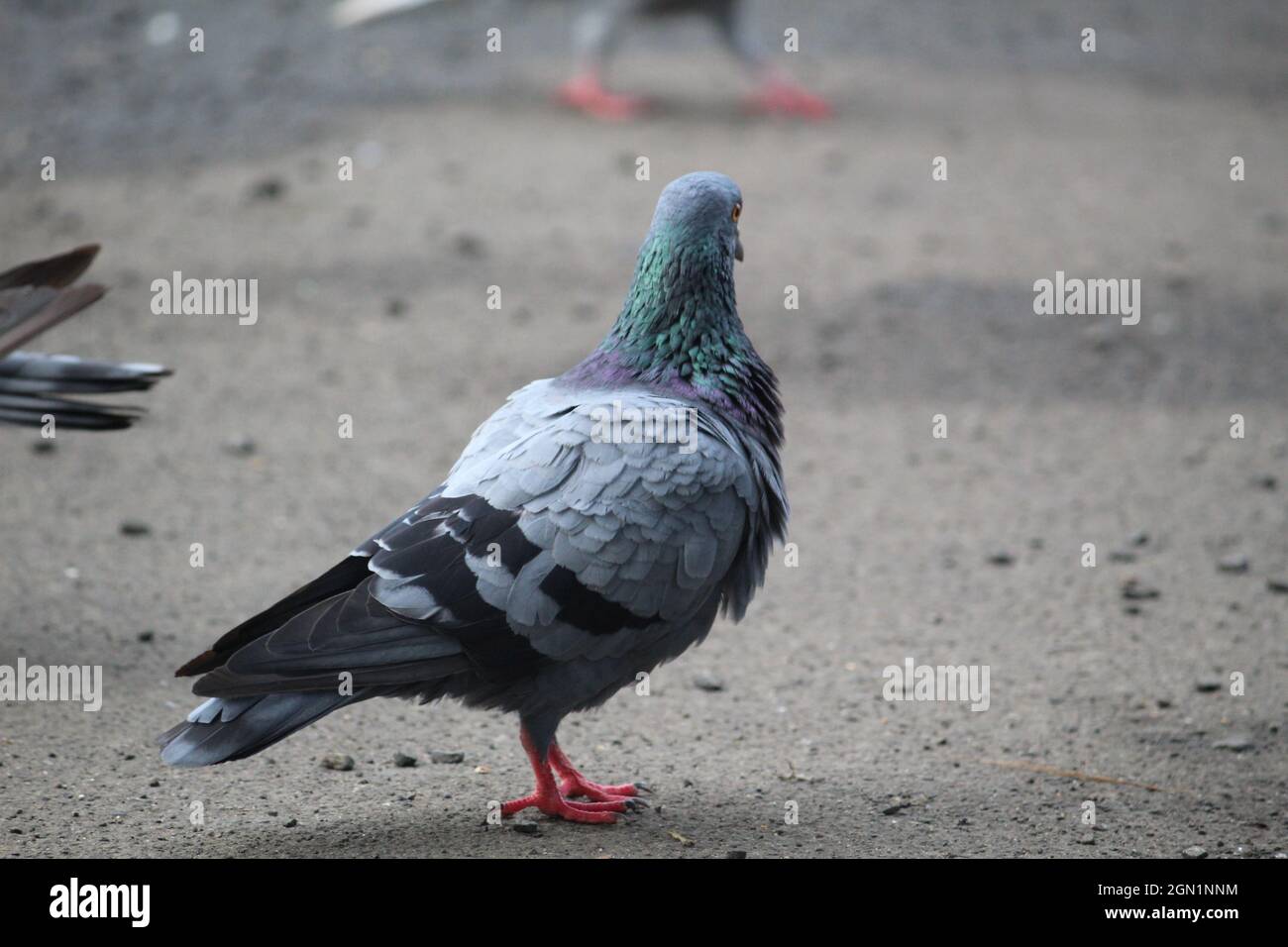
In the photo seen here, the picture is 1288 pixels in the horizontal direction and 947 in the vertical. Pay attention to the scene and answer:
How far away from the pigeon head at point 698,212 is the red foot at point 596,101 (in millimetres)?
7615

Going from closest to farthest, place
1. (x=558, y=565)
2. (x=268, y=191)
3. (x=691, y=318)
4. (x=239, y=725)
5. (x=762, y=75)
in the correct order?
(x=239, y=725) < (x=558, y=565) < (x=691, y=318) < (x=268, y=191) < (x=762, y=75)

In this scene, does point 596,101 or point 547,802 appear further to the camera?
point 596,101

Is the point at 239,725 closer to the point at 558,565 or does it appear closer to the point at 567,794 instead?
the point at 558,565

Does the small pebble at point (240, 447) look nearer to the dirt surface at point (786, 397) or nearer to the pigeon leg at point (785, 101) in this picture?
the dirt surface at point (786, 397)

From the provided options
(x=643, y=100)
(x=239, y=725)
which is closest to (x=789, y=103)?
(x=643, y=100)

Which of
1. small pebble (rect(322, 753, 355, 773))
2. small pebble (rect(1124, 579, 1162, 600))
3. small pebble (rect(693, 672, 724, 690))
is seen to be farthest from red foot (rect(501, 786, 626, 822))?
small pebble (rect(1124, 579, 1162, 600))

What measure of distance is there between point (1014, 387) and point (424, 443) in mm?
3044

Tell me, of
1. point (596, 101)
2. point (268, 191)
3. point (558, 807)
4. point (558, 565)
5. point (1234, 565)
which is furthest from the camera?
point (596, 101)

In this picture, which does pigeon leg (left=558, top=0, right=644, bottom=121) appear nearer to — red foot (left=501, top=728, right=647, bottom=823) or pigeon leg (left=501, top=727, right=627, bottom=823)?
red foot (left=501, top=728, right=647, bottom=823)

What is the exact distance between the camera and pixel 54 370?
4977mm

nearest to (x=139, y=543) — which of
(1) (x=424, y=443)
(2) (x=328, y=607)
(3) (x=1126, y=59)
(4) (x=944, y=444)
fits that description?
(1) (x=424, y=443)

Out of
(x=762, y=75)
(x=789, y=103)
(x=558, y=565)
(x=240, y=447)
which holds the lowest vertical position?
(x=558, y=565)

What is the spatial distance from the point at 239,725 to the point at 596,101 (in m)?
8.81

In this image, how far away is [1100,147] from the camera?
11.2 meters
